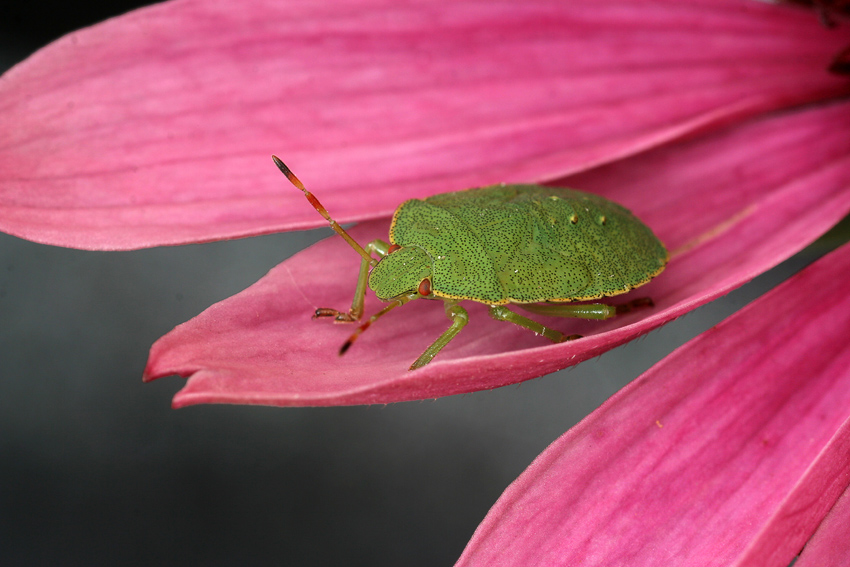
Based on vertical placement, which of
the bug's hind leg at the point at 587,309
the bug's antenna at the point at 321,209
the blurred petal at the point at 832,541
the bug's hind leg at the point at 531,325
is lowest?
the blurred petal at the point at 832,541

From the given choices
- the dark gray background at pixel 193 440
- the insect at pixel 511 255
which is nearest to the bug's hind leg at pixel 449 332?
the insect at pixel 511 255

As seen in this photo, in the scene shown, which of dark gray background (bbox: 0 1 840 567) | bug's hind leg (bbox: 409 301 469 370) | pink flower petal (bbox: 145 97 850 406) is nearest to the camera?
pink flower petal (bbox: 145 97 850 406)

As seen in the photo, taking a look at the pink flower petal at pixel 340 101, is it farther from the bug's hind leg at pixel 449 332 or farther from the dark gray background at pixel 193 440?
the dark gray background at pixel 193 440

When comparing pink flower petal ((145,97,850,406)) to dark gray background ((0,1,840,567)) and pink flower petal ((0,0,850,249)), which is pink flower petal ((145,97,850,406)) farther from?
dark gray background ((0,1,840,567))

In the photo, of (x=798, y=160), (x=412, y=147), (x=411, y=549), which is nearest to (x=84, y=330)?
(x=411, y=549)

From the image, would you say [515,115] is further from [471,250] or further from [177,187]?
[177,187]

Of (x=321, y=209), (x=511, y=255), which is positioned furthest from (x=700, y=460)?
(x=321, y=209)

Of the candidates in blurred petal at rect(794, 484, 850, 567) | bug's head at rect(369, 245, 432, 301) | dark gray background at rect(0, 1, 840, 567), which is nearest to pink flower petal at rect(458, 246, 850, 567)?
blurred petal at rect(794, 484, 850, 567)

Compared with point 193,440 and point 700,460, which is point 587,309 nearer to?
point 700,460
